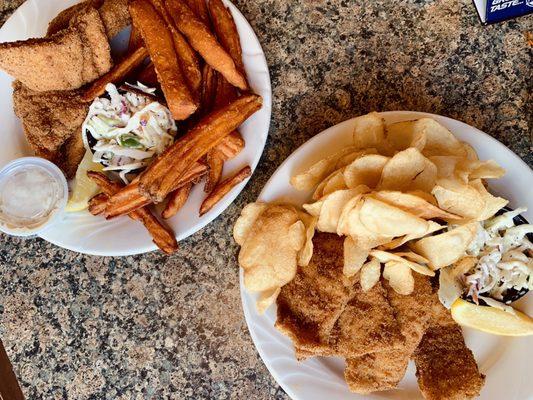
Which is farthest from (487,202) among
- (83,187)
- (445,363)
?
(83,187)

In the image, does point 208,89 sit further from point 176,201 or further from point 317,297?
point 317,297

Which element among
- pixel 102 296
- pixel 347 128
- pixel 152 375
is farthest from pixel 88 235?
pixel 347 128

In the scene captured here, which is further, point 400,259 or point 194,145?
point 194,145

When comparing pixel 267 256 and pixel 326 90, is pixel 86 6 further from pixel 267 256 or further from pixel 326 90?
pixel 267 256

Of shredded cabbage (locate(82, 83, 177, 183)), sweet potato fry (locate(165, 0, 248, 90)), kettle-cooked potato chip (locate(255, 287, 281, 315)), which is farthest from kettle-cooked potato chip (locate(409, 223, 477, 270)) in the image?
shredded cabbage (locate(82, 83, 177, 183))

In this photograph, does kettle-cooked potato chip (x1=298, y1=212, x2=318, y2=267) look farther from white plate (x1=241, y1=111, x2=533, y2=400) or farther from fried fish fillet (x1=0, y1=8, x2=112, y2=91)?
fried fish fillet (x1=0, y1=8, x2=112, y2=91)

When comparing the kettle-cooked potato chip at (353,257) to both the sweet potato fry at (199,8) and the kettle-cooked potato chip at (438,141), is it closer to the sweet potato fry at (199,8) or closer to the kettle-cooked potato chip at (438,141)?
the kettle-cooked potato chip at (438,141)
